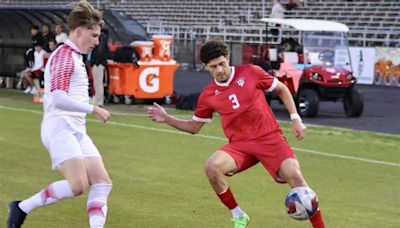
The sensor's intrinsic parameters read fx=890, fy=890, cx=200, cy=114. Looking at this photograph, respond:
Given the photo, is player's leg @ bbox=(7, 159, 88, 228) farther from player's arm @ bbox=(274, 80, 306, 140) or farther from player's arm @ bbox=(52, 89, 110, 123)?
player's arm @ bbox=(274, 80, 306, 140)

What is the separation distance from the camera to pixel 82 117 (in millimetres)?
6812

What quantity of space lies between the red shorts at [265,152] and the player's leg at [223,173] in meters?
0.05

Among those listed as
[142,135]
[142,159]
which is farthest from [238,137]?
[142,135]

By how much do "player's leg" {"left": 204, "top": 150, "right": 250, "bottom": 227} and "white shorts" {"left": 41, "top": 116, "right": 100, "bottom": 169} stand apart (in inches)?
49.4

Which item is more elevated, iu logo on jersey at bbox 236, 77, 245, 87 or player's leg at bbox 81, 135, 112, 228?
iu logo on jersey at bbox 236, 77, 245, 87

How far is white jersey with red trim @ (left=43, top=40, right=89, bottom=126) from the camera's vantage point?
6586 millimetres

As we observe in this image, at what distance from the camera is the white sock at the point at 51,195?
6707 millimetres

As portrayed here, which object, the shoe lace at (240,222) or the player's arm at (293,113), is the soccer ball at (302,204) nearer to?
the player's arm at (293,113)

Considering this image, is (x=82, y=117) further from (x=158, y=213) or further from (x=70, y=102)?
(x=158, y=213)

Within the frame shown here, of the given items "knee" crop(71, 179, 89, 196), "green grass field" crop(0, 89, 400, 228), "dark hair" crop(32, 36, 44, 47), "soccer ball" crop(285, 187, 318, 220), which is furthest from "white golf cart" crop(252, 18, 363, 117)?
"knee" crop(71, 179, 89, 196)

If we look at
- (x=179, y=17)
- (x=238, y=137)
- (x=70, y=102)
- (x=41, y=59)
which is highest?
(x=70, y=102)

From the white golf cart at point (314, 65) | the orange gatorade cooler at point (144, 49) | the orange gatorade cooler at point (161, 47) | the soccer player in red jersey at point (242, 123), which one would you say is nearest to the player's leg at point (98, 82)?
the orange gatorade cooler at point (144, 49)

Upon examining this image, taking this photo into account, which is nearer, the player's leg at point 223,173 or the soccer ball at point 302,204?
the soccer ball at point 302,204

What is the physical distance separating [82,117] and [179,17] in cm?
3812
